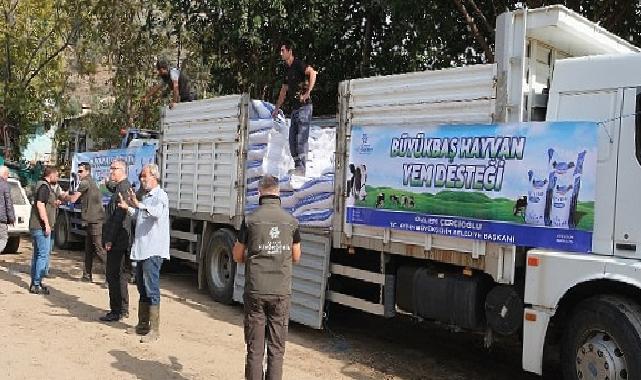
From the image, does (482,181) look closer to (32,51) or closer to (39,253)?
(39,253)

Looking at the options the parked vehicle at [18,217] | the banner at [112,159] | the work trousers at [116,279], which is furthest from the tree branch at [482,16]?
the parked vehicle at [18,217]

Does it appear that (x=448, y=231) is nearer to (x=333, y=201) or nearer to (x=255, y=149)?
(x=333, y=201)

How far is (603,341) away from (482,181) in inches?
64.5

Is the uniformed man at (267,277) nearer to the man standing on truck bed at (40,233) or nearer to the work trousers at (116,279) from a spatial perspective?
the work trousers at (116,279)

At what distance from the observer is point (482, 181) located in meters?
5.99

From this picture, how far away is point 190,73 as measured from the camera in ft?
77.2

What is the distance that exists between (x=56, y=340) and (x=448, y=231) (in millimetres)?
4114

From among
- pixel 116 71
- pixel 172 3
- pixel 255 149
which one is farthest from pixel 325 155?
pixel 116 71

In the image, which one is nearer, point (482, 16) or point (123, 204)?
point (123, 204)

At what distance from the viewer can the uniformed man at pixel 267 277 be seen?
5.10 m

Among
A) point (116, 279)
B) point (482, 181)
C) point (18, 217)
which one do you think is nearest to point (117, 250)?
point (116, 279)

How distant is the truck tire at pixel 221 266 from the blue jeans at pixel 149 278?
2.09 m

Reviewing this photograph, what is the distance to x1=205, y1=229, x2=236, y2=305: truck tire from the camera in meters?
9.38

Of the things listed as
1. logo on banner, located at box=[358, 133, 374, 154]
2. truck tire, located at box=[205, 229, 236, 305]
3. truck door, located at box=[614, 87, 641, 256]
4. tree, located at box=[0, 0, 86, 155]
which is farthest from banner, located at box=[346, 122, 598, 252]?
tree, located at box=[0, 0, 86, 155]
